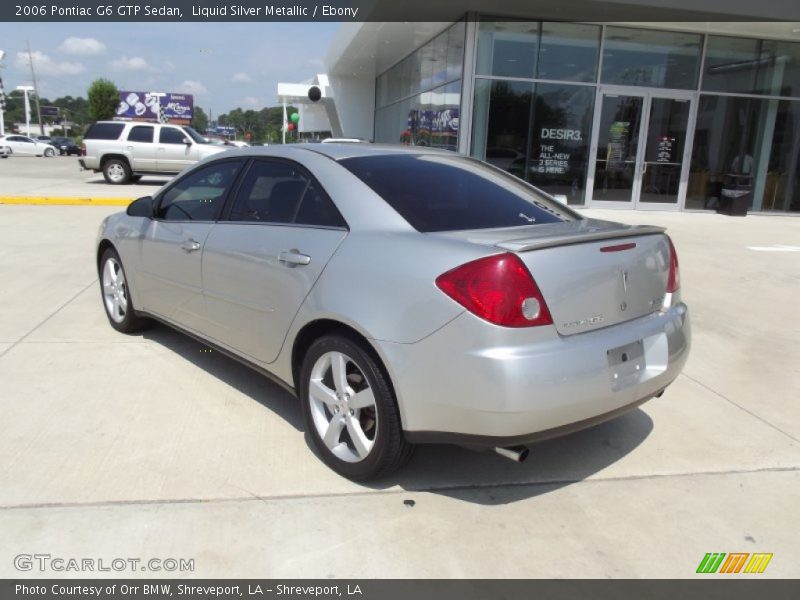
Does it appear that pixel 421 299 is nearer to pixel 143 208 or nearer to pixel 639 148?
pixel 143 208

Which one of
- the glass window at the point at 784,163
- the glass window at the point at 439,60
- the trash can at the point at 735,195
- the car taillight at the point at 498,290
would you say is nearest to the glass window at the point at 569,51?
the glass window at the point at 439,60

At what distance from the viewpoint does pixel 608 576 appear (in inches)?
98.0

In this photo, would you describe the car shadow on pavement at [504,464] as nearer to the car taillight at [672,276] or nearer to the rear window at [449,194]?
the car taillight at [672,276]

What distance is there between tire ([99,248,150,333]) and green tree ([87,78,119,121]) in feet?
265

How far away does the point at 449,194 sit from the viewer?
11.1 feet

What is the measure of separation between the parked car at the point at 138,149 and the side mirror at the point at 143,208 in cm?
1445

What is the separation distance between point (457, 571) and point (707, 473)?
1608 mm

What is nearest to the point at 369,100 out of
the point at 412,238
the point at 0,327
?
the point at 0,327

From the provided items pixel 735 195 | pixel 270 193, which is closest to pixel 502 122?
pixel 735 195

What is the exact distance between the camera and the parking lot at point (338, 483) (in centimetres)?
258

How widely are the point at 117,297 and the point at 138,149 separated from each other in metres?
15.0

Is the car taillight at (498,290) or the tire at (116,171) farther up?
the car taillight at (498,290)

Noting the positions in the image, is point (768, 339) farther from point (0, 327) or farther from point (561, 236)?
point (0, 327)

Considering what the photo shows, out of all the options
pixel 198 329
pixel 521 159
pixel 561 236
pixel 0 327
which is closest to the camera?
pixel 561 236
